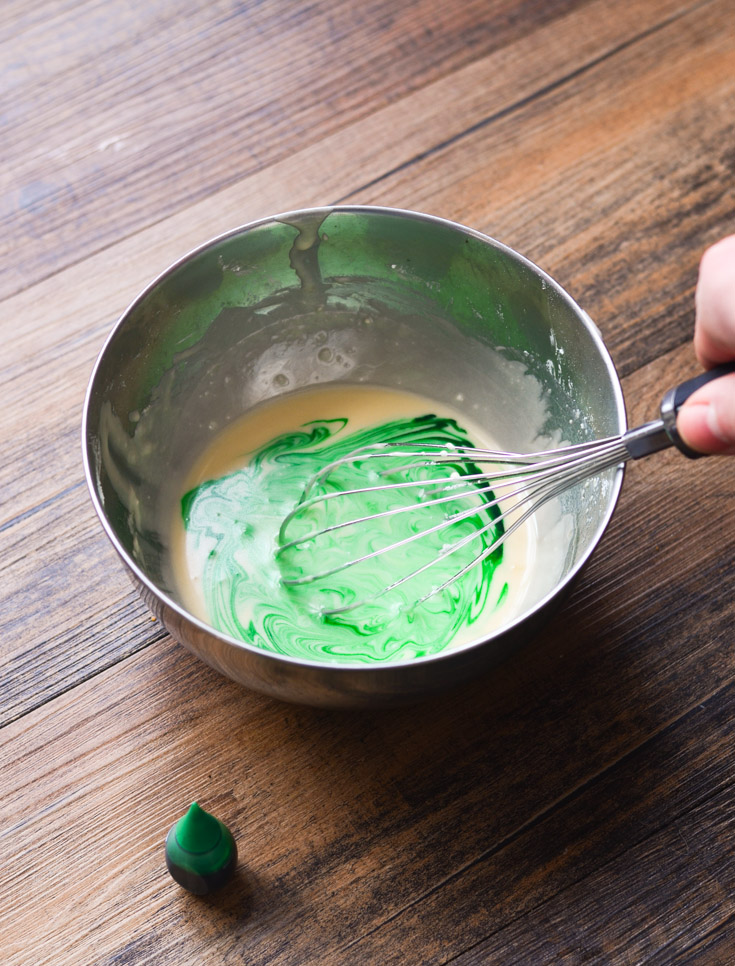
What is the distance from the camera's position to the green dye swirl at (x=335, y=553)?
89 centimetres

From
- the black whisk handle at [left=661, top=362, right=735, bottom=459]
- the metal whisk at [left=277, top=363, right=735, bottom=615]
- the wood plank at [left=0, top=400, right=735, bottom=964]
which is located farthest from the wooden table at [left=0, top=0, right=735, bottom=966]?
the black whisk handle at [left=661, top=362, right=735, bottom=459]

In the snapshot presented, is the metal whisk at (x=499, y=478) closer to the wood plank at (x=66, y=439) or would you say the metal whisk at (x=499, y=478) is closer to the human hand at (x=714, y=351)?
the human hand at (x=714, y=351)

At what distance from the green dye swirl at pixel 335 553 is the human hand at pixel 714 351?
0.24 meters

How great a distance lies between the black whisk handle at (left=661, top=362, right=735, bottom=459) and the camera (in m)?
0.67

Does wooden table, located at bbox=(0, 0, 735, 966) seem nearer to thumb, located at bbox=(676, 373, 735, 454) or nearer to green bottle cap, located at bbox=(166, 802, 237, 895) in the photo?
green bottle cap, located at bbox=(166, 802, 237, 895)

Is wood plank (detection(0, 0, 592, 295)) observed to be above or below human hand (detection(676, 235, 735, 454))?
above

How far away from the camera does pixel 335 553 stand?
0.95 metres

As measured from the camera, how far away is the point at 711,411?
64 cm

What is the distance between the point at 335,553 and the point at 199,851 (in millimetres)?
326

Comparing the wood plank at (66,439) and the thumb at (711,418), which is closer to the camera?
the thumb at (711,418)

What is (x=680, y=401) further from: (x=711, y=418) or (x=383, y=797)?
→ (x=383, y=797)

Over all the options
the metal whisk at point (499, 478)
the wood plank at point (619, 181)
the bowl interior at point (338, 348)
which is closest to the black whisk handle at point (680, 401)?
the metal whisk at point (499, 478)

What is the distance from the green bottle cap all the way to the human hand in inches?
18.0

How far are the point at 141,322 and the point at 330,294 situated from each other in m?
0.23
